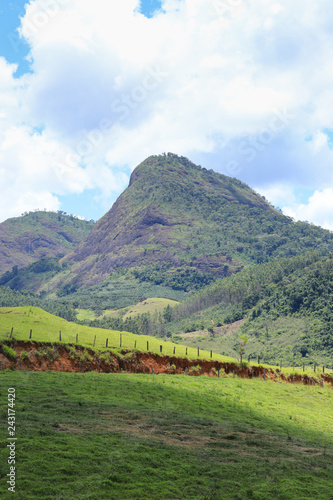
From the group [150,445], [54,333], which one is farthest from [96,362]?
[150,445]

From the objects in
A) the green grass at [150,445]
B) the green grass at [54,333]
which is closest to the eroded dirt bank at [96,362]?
the green grass at [54,333]

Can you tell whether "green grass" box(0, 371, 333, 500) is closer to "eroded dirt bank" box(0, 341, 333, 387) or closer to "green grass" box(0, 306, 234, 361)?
"eroded dirt bank" box(0, 341, 333, 387)

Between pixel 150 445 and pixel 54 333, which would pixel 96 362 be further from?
pixel 150 445

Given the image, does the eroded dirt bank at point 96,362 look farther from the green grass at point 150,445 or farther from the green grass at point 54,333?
the green grass at point 150,445

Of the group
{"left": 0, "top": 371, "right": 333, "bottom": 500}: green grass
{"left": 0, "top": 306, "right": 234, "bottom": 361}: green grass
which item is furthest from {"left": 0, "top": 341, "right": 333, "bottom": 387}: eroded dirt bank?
{"left": 0, "top": 371, "right": 333, "bottom": 500}: green grass

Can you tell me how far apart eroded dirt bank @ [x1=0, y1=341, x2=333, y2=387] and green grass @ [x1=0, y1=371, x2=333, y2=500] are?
7.13m

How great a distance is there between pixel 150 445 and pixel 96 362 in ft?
99.1

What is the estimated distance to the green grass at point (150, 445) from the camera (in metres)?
17.5

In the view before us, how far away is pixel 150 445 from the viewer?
22.7 metres

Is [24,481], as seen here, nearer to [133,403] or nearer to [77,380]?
[133,403]

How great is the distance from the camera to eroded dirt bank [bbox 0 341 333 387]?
4531 centimetres

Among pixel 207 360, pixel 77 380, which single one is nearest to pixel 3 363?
pixel 77 380

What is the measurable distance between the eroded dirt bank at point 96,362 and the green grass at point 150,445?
713 centimetres

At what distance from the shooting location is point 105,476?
17.8m
